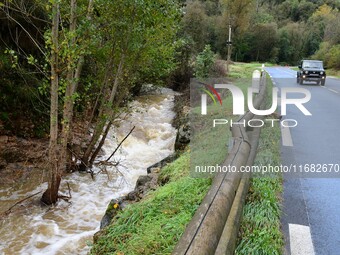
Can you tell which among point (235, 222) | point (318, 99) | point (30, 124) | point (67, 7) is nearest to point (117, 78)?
point (67, 7)

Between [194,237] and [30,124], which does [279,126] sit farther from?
[30,124]

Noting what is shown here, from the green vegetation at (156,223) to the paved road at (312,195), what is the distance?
118 cm

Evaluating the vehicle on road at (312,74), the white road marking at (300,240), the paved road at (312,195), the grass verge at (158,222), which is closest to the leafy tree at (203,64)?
the vehicle on road at (312,74)

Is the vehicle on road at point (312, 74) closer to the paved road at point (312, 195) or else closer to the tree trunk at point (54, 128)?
the paved road at point (312, 195)

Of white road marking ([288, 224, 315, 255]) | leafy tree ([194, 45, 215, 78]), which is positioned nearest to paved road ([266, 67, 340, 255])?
white road marking ([288, 224, 315, 255])

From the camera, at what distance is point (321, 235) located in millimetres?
3592

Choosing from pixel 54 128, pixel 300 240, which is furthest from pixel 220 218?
pixel 54 128

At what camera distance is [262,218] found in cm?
371

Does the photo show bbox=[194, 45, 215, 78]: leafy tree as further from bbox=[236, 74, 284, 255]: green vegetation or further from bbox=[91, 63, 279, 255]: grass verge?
bbox=[91, 63, 279, 255]: grass verge

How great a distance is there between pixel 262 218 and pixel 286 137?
4.22 m

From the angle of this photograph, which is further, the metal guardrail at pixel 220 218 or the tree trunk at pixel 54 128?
the tree trunk at pixel 54 128

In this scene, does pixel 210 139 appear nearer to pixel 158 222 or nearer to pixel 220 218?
pixel 158 222

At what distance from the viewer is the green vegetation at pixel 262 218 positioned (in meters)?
3.26

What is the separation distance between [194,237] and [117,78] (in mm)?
6794
